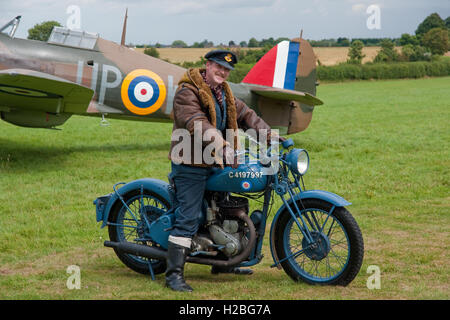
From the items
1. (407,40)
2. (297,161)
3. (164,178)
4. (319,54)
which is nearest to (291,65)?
(164,178)

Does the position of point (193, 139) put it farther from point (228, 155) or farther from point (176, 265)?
point (176, 265)

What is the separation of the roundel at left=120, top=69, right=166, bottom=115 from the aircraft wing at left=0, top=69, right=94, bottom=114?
3.31 feet

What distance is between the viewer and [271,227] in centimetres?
420

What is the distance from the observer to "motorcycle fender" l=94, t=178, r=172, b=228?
441 cm

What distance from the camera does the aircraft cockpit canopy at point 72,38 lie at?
10.8 meters

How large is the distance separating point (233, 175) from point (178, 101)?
2.21ft

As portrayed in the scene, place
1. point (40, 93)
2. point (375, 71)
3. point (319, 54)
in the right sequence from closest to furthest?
point (40, 93)
point (375, 71)
point (319, 54)

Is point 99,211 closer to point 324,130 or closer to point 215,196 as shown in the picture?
point 215,196

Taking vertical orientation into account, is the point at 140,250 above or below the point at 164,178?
below

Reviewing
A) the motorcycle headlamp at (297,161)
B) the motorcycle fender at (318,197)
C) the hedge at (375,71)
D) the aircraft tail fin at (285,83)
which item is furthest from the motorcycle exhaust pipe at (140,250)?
the hedge at (375,71)

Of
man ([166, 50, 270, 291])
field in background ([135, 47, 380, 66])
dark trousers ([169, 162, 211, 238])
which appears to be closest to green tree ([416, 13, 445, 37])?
field in background ([135, 47, 380, 66])

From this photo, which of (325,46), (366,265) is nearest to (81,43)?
(366,265)

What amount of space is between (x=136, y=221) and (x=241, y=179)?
1050 mm

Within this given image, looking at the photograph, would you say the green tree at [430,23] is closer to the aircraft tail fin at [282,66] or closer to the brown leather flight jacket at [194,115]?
the aircraft tail fin at [282,66]
